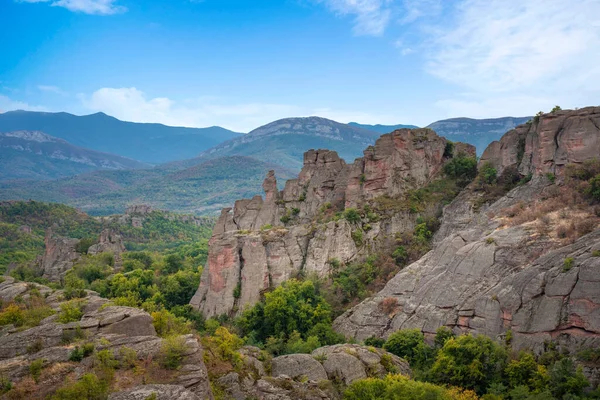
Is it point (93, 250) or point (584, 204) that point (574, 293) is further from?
point (93, 250)

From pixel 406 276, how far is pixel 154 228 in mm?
107433

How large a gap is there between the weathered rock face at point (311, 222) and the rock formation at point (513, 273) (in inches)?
292

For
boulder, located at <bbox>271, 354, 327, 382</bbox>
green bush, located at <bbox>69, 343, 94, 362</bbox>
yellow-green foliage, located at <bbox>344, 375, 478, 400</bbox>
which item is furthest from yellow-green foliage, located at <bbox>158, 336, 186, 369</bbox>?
yellow-green foliage, located at <bbox>344, 375, 478, 400</bbox>

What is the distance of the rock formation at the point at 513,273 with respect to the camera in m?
29.6

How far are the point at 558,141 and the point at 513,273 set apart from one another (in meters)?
16.2

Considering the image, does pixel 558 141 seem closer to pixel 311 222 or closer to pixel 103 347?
pixel 311 222

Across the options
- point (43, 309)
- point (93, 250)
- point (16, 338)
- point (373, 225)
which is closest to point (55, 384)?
point (16, 338)

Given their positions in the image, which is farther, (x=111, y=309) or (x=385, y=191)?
(x=385, y=191)

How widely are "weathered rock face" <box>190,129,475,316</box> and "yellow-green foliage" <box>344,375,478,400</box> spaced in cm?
2164

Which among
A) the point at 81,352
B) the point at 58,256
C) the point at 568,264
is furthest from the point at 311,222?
the point at 58,256

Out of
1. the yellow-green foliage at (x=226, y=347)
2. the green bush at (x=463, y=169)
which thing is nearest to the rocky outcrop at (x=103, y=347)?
the yellow-green foliage at (x=226, y=347)

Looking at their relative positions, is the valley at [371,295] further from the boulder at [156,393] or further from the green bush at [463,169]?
the green bush at [463,169]

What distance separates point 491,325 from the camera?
107 ft

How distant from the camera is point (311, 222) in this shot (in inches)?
2178
